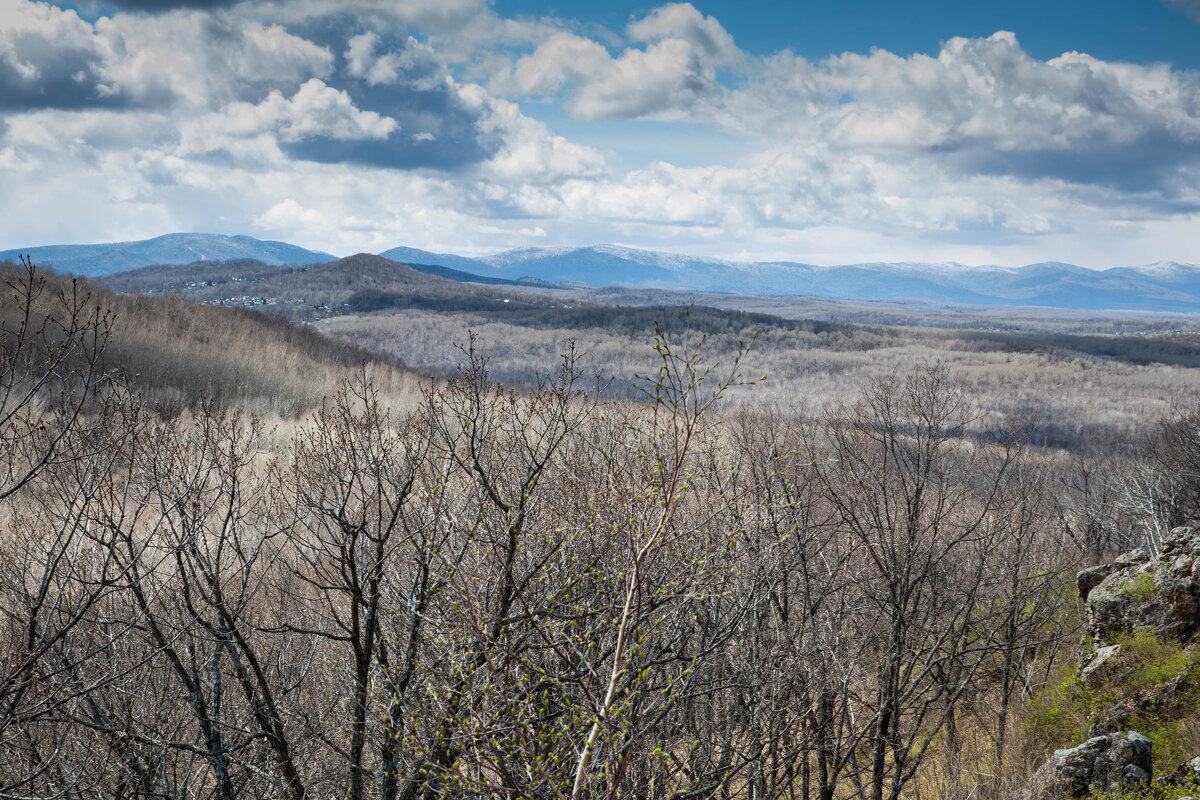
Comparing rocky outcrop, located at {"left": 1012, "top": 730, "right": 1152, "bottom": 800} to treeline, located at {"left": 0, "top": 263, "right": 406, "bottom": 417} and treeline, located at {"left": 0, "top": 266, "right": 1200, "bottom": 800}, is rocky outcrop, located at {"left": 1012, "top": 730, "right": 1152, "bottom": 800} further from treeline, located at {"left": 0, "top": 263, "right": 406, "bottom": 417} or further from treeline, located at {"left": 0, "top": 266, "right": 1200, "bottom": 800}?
treeline, located at {"left": 0, "top": 263, "right": 406, "bottom": 417}

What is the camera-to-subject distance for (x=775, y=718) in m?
9.09

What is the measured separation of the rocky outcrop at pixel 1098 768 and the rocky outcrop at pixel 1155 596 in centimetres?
283

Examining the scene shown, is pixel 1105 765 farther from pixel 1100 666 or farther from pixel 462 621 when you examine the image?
pixel 462 621

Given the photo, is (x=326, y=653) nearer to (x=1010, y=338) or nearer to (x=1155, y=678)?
(x=1155, y=678)

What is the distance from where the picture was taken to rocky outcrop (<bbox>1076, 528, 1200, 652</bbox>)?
8578mm

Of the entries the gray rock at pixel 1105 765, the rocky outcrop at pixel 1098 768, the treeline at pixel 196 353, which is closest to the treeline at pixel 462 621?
the rocky outcrop at pixel 1098 768

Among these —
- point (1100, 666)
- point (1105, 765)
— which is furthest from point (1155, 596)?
point (1105, 765)

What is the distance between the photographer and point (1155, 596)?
8.98 metres

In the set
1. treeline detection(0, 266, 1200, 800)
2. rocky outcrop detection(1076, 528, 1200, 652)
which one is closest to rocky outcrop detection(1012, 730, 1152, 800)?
treeline detection(0, 266, 1200, 800)

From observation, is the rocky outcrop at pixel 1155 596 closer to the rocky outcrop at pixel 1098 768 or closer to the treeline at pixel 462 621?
the treeline at pixel 462 621

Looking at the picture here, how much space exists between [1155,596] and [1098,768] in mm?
3599

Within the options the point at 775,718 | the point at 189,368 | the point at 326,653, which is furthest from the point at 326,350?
the point at 775,718

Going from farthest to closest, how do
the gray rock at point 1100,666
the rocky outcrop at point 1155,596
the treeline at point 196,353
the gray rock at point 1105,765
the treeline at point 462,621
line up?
the treeline at point 196,353
the gray rock at point 1100,666
the rocky outcrop at point 1155,596
the gray rock at point 1105,765
the treeline at point 462,621

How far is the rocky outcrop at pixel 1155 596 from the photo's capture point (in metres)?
8.58
